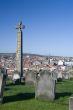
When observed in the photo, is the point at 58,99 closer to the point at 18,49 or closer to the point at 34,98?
the point at 34,98

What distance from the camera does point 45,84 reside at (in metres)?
13.7

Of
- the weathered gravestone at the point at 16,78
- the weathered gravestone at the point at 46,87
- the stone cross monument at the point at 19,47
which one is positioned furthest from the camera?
the stone cross monument at the point at 19,47

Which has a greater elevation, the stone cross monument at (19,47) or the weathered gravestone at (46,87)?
the stone cross monument at (19,47)

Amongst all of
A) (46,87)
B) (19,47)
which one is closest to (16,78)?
(19,47)

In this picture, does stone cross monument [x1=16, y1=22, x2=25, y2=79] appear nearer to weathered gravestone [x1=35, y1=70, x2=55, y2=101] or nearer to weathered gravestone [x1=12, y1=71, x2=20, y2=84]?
weathered gravestone [x1=12, y1=71, x2=20, y2=84]

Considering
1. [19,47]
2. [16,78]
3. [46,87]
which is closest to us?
[46,87]

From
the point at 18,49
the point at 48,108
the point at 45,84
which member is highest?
the point at 18,49

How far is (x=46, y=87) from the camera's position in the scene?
13695 millimetres

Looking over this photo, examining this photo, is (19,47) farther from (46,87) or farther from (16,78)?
(46,87)

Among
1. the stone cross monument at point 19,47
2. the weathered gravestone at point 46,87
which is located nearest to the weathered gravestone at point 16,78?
the stone cross monument at point 19,47

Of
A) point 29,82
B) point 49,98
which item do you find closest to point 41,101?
point 49,98

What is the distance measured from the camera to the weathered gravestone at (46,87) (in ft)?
44.4

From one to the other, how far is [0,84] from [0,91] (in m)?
0.31

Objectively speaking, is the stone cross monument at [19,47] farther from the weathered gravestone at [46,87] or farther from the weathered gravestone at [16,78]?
the weathered gravestone at [46,87]
